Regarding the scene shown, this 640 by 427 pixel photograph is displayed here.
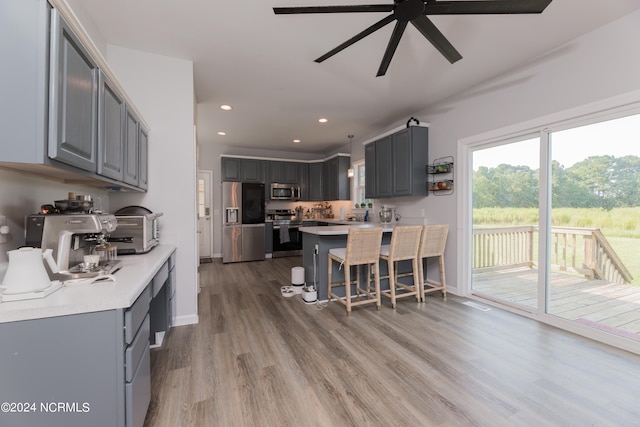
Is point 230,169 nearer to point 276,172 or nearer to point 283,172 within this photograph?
point 276,172

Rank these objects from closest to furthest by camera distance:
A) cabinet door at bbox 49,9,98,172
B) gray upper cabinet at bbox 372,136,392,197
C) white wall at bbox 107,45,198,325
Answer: cabinet door at bbox 49,9,98,172 < white wall at bbox 107,45,198,325 < gray upper cabinet at bbox 372,136,392,197

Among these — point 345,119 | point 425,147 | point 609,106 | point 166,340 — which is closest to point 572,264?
point 609,106

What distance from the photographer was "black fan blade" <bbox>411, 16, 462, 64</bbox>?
5.47 feet

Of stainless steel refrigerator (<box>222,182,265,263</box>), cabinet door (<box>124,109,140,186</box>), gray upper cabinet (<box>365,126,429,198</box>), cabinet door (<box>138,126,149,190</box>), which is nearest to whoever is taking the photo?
cabinet door (<box>124,109,140,186</box>)

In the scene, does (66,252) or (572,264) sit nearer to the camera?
(66,252)

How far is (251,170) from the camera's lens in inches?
242

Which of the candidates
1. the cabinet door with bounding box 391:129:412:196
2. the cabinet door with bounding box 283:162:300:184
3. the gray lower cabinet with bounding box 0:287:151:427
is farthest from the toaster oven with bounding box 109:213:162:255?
the cabinet door with bounding box 283:162:300:184

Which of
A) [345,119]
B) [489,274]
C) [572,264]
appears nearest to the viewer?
[572,264]

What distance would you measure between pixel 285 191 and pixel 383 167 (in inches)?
110

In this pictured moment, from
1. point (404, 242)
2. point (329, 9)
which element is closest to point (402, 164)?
point (404, 242)

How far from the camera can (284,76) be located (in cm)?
305

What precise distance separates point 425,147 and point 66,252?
13.3 feet

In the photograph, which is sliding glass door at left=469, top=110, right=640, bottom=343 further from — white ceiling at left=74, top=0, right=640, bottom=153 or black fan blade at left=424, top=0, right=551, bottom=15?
black fan blade at left=424, top=0, right=551, bottom=15

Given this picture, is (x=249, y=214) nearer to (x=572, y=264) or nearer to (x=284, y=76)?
(x=284, y=76)
